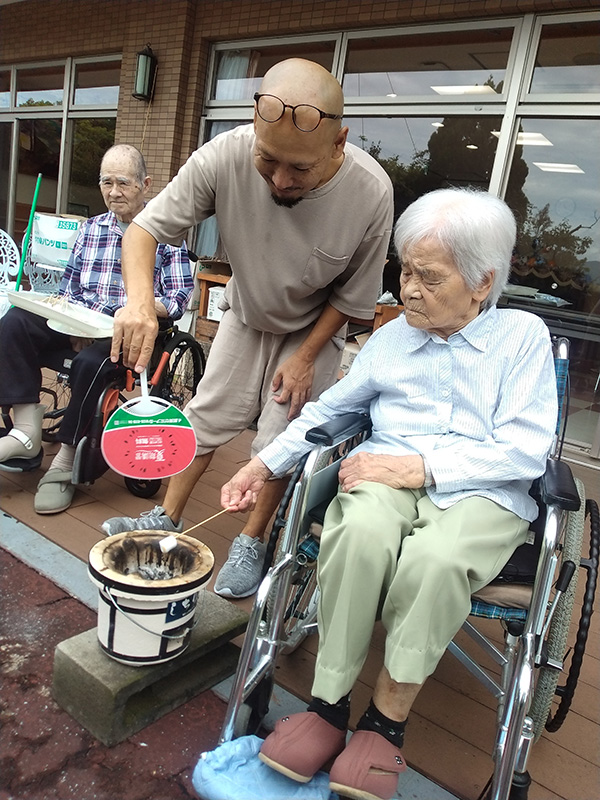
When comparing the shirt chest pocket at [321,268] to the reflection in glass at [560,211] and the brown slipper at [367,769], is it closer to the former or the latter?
the brown slipper at [367,769]

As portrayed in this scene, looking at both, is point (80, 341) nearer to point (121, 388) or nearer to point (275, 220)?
point (121, 388)

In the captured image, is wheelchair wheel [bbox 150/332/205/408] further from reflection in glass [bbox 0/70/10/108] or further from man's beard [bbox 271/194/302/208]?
reflection in glass [bbox 0/70/10/108]

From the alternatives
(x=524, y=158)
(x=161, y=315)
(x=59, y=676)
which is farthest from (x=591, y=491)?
(x=59, y=676)

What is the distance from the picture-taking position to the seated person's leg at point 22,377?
249cm

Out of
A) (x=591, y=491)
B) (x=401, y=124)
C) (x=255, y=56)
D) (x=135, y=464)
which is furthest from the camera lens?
(x=255, y=56)

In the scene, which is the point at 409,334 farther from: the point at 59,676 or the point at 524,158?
the point at 524,158

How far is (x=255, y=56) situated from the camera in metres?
5.45

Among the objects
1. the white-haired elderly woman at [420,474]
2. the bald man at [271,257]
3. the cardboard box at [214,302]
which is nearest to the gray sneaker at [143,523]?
the bald man at [271,257]

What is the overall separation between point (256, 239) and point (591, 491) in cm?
264

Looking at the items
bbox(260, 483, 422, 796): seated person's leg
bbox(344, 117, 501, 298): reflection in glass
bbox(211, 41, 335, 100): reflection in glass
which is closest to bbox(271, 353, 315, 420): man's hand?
bbox(260, 483, 422, 796): seated person's leg

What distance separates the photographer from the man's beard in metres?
1.78

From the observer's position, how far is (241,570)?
2111 mm

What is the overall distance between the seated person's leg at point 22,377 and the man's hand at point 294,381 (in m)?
1.07

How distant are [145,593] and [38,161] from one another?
7509 mm
